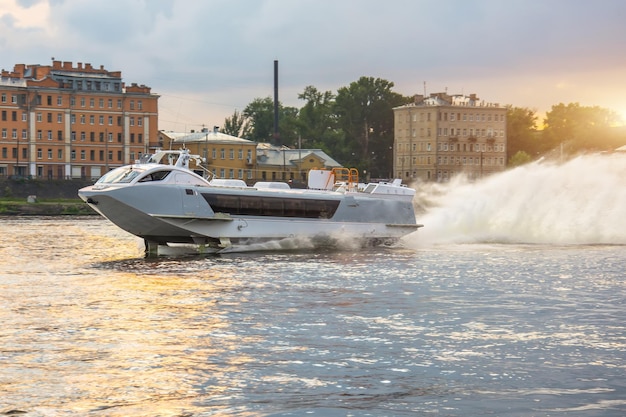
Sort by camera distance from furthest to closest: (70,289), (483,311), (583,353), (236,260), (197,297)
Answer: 1. (236,260)
2. (70,289)
3. (197,297)
4. (483,311)
5. (583,353)

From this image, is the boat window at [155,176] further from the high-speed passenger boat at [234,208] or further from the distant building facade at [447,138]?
the distant building facade at [447,138]

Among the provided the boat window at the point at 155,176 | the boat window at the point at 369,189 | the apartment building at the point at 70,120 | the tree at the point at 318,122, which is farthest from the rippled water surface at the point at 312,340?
the tree at the point at 318,122

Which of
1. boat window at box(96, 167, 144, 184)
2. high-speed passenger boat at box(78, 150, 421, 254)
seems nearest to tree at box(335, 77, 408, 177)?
high-speed passenger boat at box(78, 150, 421, 254)

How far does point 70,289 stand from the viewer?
3178 centimetres

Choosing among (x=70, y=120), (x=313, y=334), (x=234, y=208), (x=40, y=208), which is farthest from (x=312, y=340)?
(x=70, y=120)

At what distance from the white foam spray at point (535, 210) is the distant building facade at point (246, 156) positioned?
90.4 m

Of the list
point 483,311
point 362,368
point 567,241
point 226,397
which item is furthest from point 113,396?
point 567,241

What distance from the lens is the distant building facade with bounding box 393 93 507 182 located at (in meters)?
185

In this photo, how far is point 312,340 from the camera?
22328mm

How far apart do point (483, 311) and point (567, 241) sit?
30.2m

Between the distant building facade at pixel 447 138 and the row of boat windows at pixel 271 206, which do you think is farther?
the distant building facade at pixel 447 138

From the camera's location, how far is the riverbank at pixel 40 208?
110500 mm

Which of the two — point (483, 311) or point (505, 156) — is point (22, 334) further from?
point (505, 156)

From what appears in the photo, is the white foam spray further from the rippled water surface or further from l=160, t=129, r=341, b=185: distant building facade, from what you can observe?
l=160, t=129, r=341, b=185: distant building facade
